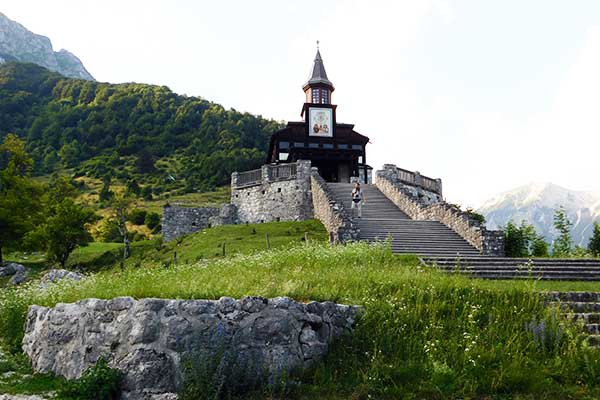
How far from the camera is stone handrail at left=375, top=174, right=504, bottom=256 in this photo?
21.0 meters

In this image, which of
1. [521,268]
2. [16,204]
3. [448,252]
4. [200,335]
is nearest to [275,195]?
[448,252]

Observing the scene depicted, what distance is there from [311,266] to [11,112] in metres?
141

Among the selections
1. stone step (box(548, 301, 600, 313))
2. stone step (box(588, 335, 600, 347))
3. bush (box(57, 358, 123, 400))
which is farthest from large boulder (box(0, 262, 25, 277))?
stone step (box(588, 335, 600, 347))

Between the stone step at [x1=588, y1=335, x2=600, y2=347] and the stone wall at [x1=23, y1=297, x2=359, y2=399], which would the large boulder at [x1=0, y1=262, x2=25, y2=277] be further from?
the stone step at [x1=588, y1=335, x2=600, y2=347]

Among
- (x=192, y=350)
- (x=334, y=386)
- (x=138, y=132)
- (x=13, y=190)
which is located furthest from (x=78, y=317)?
(x=138, y=132)

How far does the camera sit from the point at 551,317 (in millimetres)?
9867

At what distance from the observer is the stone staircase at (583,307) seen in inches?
396

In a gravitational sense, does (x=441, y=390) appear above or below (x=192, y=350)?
below

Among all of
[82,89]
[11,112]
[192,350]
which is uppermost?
[82,89]

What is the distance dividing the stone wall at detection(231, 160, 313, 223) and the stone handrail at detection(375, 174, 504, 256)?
580 centimetres

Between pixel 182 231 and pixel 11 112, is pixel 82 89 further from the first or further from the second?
pixel 182 231

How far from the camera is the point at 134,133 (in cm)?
10644

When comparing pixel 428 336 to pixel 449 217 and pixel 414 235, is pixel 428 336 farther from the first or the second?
pixel 449 217

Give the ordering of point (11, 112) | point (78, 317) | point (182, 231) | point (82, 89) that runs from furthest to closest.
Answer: point (82, 89)
point (11, 112)
point (182, 231)
point (78, 317)
